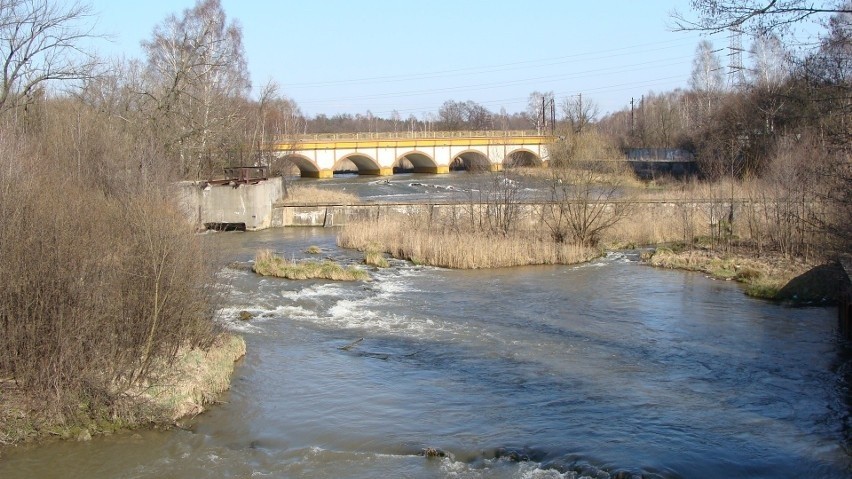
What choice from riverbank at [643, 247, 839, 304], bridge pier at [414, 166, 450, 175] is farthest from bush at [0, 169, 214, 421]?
bridge pier at [414, 166, 450, 175]

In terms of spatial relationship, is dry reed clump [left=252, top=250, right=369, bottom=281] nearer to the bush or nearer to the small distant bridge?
the bush

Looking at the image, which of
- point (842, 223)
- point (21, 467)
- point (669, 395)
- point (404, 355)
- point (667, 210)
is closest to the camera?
point (21, 467)

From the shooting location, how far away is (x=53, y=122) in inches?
962

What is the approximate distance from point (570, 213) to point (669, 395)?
14786 millimetres

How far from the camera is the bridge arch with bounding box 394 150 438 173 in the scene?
7314cm

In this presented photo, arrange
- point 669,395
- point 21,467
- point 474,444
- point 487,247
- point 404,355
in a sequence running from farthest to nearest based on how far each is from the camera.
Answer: point 487,247 < point 404,355 < point 669,395 < point 474,444 < point 21,467

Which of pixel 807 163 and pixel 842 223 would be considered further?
pixel 807 163

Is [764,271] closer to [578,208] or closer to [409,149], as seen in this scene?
[578,208]

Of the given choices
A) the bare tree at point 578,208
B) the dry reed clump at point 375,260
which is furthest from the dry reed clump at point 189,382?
the bare tree at point 578,208

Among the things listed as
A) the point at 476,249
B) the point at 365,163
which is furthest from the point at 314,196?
the point at 365,163

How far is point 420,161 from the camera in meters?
77.8

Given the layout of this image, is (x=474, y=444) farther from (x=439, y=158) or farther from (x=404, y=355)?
(x=439, y=158)

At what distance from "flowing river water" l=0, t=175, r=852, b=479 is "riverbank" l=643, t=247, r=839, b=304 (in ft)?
2.65

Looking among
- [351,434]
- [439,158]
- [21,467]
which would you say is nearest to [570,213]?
[351,434]
